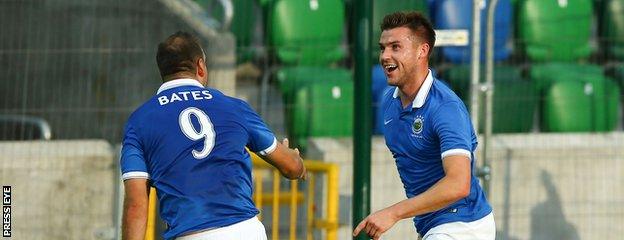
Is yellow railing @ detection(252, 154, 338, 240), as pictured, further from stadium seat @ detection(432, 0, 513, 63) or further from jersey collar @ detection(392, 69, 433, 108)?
jersey collar @ detection(392, 69, 433, 108)

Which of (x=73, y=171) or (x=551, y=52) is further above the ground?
(x=551, y=52)

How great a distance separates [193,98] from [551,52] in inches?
227

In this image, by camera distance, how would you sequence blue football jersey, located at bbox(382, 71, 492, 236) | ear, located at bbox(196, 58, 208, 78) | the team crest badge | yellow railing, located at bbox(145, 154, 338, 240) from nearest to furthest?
ear, located at bbox(196, 58, 208, 78) → blue football jersey, located at bbox(382, 71, 492, 236) → the team crest badge → yellow railing, located at bbox(145, 154, 338, 240)

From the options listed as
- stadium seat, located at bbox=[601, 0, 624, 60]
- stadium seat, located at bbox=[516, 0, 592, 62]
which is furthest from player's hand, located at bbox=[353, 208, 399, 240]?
stadium seat, located at bbox=[601, 0, 624, 60]

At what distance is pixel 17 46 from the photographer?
8.50 meters

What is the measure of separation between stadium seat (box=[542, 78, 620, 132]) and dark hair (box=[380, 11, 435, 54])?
4.53 metres

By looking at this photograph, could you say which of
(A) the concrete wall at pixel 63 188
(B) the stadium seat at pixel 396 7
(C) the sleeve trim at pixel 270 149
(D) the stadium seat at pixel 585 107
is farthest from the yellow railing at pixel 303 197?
(C) the sleeve trim at pixel 270 149

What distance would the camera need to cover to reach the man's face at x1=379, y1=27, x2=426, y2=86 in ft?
18.6

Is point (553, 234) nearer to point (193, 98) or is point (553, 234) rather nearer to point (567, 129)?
point (567, 129)

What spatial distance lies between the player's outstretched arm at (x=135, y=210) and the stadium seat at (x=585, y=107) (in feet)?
17.8

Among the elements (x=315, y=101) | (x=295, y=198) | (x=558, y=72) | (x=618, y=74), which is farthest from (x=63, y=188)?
(x=618, y=74)

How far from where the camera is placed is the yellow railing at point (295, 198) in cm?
833

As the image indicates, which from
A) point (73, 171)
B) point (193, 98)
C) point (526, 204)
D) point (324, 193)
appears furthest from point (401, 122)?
point (526, 204)

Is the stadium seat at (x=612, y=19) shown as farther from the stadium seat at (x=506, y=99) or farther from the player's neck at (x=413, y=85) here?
the player's neck at (x=413, y=85)
